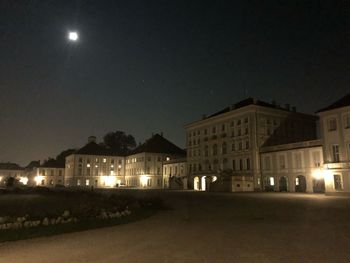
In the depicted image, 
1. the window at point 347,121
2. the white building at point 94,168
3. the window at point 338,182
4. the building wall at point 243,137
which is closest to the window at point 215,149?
the building wall at point 243,137

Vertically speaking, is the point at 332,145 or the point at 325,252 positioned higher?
the point at 332,145

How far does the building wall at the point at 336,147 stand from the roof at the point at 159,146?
5871 centimetres

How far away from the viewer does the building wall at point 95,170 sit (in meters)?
99.3

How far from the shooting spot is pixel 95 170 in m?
102

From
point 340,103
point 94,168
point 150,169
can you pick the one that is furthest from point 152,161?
point 340,103

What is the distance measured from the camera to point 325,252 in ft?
28.1

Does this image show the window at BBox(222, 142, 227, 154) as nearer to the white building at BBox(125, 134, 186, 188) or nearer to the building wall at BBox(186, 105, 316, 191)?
the building wall at BBox(186, 105, 316, 191)

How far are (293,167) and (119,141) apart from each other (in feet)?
270

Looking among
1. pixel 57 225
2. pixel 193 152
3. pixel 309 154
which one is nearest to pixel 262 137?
pixel 309 154

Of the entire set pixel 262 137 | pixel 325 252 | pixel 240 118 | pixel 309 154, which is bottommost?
pixel 325 252

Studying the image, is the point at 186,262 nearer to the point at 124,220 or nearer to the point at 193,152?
the point at 124,220

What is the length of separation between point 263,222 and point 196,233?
411cm

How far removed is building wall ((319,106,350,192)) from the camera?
3878 cm

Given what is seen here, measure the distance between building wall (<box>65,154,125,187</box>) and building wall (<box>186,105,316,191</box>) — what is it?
125 ft
